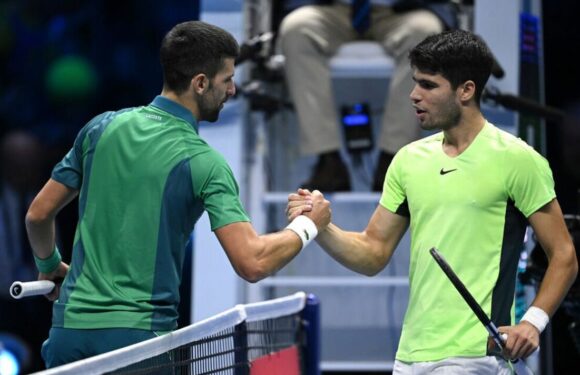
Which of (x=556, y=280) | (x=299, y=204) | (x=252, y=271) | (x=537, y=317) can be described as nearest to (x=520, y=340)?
(x=537, y=317)

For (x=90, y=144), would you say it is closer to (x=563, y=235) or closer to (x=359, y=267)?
(x=359, y=267)

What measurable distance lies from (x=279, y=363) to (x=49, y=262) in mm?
782

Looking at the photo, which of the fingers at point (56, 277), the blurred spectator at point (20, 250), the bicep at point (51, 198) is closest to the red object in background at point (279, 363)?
the fingers at point (56, 277)

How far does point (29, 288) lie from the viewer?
3.90 meters

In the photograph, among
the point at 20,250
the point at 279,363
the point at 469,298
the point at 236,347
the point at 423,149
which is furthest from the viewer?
the point at 20,250

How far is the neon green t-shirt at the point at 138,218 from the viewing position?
366cm

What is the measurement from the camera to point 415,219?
13.2ft

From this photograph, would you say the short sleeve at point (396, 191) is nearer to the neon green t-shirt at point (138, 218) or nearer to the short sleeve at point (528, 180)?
the short sleeve at point (528, 180)

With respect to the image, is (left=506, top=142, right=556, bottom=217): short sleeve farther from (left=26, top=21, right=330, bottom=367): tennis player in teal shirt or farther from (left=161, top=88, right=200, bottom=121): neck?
(left=161, top=88, right=200, bottom=121): neck

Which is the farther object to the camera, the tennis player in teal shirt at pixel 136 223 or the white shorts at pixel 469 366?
the white shorts at pixel 469 366

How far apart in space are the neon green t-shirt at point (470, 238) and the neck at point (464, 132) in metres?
0.04

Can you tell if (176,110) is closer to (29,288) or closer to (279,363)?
(29,288)

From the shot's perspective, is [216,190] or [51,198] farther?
[51,198]

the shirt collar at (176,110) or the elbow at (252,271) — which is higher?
the shirt collar at (176,110)
